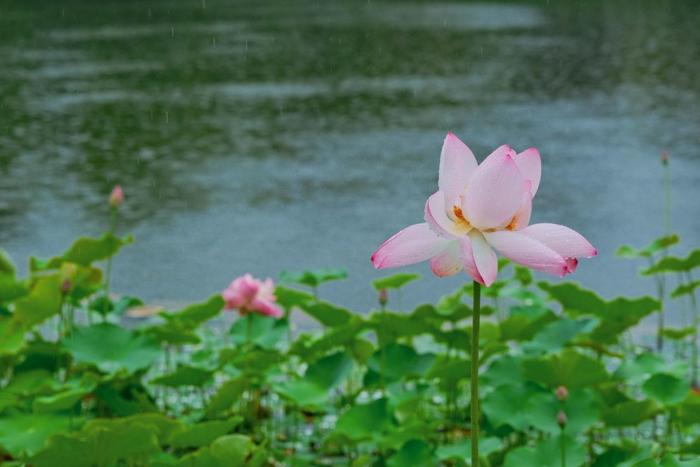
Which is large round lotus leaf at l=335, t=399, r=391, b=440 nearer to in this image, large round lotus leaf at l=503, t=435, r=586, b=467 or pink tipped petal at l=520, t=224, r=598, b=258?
large round lotus leaf at l=503, t=435, r=586, b=467

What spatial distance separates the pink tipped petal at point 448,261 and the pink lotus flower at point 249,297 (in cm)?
127

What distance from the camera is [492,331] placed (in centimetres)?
256

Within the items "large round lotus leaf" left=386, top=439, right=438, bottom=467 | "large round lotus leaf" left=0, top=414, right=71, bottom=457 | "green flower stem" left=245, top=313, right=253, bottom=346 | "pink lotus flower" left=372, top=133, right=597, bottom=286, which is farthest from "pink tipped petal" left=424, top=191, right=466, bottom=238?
"green flower stem" left=245, top=313, right=253, bottom=346

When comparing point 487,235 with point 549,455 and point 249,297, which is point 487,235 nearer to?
point 549,455

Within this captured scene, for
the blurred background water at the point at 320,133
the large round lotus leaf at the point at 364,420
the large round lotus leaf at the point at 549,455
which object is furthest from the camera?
the blurred background water at the point at 320,133

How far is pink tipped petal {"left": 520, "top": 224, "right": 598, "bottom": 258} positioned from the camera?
124 cm

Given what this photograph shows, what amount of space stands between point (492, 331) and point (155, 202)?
2.66m

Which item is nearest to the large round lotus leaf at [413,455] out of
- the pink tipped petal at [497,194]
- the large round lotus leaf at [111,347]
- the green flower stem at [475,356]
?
the large round lotus leaf at [111,347]

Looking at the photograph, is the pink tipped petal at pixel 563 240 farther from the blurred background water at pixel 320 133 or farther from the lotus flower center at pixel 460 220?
the blurred background water at pixel 320 133

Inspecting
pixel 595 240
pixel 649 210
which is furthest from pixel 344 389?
pixel 649 210

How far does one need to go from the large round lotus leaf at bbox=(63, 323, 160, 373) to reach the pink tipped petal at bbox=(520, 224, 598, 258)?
1.24 m

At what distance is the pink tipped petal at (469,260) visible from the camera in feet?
3.96

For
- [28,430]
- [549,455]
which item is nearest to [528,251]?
[549,455]

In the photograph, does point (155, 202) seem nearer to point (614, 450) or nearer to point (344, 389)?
point (344, 389)
